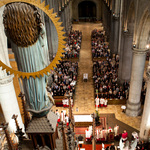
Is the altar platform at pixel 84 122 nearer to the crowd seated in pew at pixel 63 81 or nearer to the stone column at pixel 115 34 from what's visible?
the crowd seated in pew at pixel 63 81

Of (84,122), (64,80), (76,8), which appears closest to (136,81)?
(84,122)

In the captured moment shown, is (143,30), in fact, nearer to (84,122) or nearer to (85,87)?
(84,122)

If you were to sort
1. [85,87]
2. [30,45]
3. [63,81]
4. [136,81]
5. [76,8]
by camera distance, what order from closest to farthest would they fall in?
1. [30,45]
2. [136,81]
3. [63,81]
4. [85,87]
5. [76,8]

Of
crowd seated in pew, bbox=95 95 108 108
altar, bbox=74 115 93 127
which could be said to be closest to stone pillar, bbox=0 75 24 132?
altar, bbox=74 115 93 127

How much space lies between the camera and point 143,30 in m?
11.3

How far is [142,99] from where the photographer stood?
1482cm

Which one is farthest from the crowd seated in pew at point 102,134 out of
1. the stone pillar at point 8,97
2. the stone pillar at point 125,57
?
the stone pillar at point 125,57

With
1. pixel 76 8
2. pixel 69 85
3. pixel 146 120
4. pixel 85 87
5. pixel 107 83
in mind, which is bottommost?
pixel 85 87

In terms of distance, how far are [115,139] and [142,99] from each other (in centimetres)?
463

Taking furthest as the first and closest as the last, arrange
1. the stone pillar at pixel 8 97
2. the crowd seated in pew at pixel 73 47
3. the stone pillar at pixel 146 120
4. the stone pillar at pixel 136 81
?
the crowd seated in pew at pixel 73 47 < the stone pillar at pixel 136 81 < the stone pillar at pixel 146 120 < the stone pillar at pixel 8 97

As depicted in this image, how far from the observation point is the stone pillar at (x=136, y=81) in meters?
11.9

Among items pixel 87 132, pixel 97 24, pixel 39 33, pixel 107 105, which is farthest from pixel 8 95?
pixel 97 24

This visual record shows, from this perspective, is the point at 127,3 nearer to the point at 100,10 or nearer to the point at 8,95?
the point at 8,95

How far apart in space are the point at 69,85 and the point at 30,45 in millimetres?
14923
